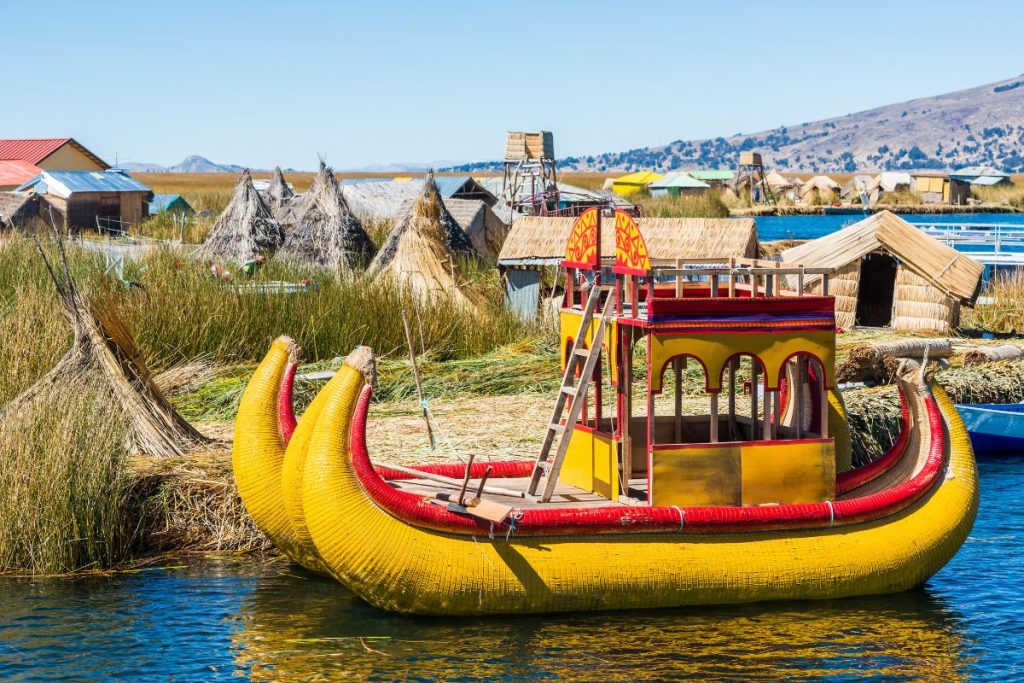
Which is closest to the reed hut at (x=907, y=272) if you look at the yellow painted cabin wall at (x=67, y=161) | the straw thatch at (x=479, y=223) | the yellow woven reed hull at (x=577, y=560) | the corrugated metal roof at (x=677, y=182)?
the straw thatch at (x=479, y=223)

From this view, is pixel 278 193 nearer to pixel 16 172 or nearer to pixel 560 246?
pixel 16 172

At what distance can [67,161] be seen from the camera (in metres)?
63.7

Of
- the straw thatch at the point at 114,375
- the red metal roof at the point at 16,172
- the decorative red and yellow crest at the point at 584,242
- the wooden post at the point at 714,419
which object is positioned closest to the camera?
the wooden post at the point at 714,419

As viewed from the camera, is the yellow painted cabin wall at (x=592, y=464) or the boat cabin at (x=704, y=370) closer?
the boat cabin at (x=704, y=370)

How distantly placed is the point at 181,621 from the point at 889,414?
9.12 metres

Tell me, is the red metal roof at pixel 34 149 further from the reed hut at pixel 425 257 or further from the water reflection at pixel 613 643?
the water reflection at pixel 613 643

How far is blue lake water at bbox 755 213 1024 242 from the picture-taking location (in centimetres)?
7500

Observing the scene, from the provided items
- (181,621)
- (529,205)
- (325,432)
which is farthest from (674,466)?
(529,205)

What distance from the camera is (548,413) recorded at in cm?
1647

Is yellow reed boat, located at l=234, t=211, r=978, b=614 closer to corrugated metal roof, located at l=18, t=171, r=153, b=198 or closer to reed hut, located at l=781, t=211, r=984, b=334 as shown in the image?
reed hut, located at l=781, t=211, r=984, b=334

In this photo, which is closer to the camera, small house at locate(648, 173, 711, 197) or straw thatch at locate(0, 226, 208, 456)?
straw thatch at locate(0, 226, 208, 456)

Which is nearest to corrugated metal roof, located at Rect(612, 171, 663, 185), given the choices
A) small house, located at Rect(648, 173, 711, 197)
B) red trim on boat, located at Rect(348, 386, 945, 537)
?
small house, located at Rect(648, 173, 711, 197)

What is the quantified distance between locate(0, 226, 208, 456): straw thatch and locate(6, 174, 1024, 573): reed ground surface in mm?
294

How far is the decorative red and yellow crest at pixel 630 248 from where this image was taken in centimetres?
1064
